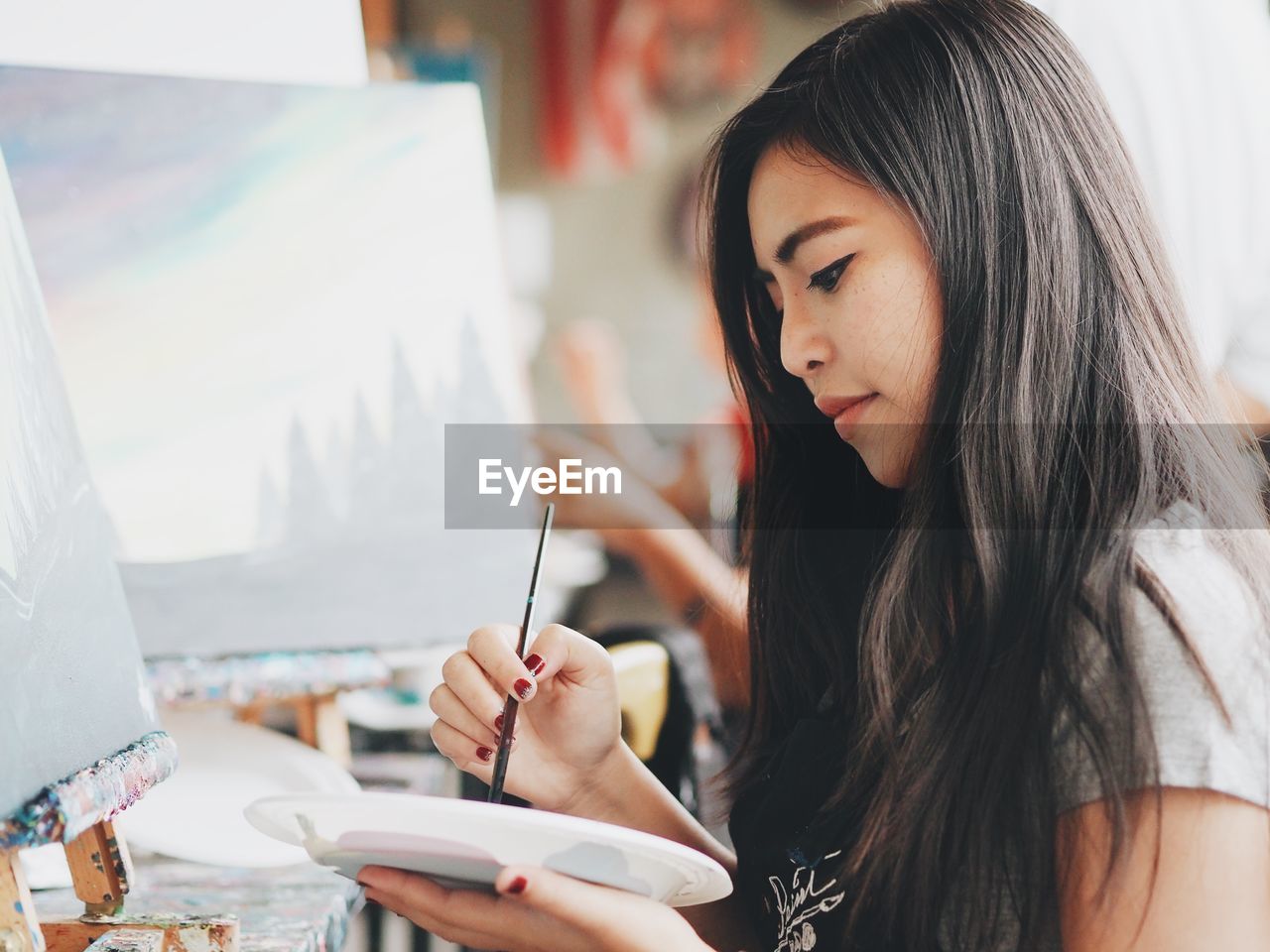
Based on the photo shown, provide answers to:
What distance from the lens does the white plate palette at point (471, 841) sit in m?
0.53

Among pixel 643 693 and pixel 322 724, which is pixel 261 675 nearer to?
pixel 322 724

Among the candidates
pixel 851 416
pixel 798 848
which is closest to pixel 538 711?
pixel 798 848

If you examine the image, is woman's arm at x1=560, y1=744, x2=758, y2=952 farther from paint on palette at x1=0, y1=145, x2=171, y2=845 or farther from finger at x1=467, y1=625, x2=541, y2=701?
paint on palette at x1=0, y1=145, x2=171, y2=845

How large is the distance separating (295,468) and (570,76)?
3839 mm

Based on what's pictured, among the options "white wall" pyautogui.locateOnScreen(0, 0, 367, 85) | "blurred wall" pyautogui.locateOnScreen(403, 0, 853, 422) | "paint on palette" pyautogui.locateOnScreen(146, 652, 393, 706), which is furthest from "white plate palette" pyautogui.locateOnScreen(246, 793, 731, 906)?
"blurred wall" pyautogui.locateOnScreen(403, 0, 853, 422)

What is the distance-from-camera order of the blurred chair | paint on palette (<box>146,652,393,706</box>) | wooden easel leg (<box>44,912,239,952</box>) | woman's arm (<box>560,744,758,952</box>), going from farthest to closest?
1. the blurred chair
2. paint on palette (<box>146,652,393,706</box>)
3. woman's arm (<box>560,744,758,952</box>)
4. wooden easel leg (<box>44,912,239,952</box>)

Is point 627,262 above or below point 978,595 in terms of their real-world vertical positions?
below

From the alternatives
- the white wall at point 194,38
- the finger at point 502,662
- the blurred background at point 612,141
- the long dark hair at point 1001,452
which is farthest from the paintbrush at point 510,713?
the blurred background at point 612,141

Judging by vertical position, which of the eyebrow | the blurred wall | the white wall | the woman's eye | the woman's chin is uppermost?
the white wall

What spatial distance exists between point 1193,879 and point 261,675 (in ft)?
2.55

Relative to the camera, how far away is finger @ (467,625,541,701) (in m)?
0.74

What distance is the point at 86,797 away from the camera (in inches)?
23.0

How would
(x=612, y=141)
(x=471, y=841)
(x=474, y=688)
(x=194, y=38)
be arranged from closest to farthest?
(x=471, y=841) < (x=474, y=688) < (x=194, y=38) < (x=612, y=141)

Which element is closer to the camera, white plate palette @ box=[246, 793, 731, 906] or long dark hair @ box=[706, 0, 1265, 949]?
white plate palette @ box=[246, 793, 731, 906]
